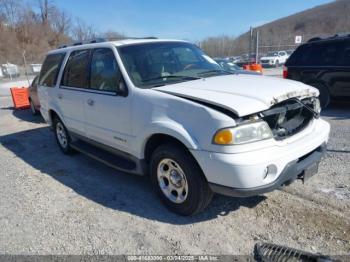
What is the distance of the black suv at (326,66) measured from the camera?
7.33 metres

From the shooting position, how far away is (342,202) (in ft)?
11.4

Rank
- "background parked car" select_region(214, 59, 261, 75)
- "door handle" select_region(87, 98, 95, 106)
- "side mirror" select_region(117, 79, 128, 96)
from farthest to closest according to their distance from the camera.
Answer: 1. "background parked car" select_region(214, 59, 261, 75)
2. "door handle" select_region(87, 98, 95, 106)
3. "side mirror" select_region(117, 79, 128, 96)

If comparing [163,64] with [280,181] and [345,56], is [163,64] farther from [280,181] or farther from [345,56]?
[345,56]

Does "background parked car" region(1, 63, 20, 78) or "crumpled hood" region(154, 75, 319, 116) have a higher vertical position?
"crumpled hood" region(154, 75, 319, 116)

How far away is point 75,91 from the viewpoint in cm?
482

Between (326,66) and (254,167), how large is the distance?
6.06m

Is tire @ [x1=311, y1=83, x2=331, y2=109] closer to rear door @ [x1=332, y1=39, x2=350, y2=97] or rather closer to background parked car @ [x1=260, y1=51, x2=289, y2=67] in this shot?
rear door @ [x1=332, y1=39, x2=350, y2=97]

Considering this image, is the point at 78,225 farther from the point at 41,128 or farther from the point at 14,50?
the point at 14,50

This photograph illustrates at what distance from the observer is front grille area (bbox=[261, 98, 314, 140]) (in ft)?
9.78

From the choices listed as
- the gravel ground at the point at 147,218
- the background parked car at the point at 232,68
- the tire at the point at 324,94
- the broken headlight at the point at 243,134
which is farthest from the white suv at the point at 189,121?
the tire at the point at 324,94

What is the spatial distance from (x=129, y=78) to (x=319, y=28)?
329 feet

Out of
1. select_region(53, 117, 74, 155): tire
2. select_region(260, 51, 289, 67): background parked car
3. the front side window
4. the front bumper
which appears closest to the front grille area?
the front bumper

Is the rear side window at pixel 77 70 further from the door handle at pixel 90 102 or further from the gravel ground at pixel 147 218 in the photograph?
the gravel ground at pixel 147 218

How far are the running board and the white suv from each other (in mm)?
16
